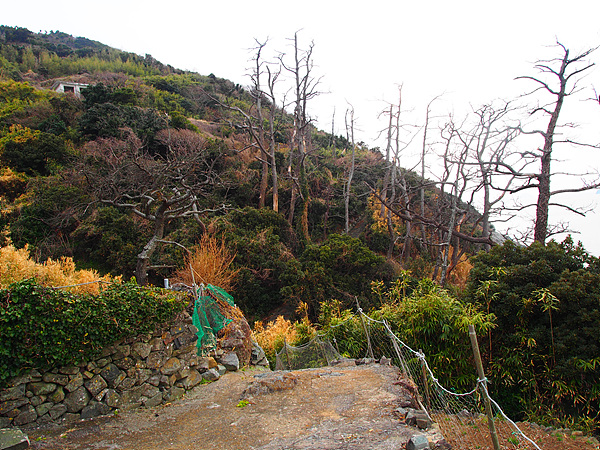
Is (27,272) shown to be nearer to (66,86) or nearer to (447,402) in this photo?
(447,402)

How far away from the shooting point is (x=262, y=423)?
4.21 metres

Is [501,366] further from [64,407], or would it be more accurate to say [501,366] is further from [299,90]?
[299,90]

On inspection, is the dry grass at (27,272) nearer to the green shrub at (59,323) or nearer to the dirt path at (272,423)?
the green shrub at (59,323)

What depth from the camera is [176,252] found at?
1273cm

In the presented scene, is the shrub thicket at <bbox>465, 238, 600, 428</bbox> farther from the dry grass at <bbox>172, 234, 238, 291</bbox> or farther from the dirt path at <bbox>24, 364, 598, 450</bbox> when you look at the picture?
the dry grass at <bbox>172, 234, 238, 291</bbox>

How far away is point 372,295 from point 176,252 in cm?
767

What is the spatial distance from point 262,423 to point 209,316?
3015mm

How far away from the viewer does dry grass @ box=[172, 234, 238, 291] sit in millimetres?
11180

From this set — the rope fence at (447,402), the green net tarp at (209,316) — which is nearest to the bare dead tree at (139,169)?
the green net tarp at (209,316)

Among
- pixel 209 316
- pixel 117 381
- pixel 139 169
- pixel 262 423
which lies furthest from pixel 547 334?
pixel 139 169

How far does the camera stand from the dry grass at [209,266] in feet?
36.7

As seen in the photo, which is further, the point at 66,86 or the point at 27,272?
the point at 66,86

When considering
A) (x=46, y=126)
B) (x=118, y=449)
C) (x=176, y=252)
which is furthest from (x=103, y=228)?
(x=118, y=449)

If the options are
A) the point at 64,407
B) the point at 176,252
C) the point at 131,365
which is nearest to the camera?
the point at 64,407
